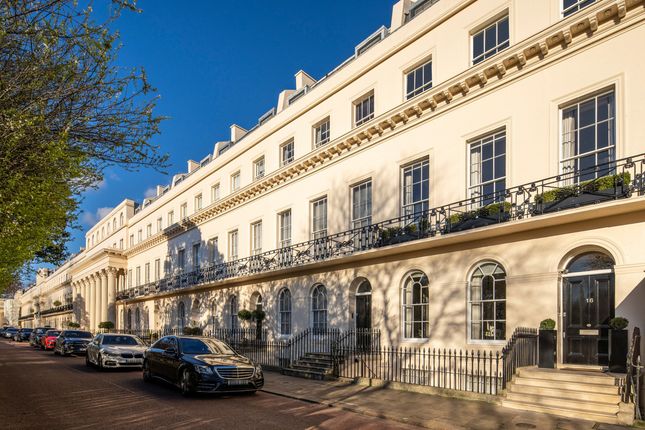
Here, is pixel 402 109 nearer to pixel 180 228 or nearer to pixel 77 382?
pixel 77 382

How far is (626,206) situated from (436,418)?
19.9ft

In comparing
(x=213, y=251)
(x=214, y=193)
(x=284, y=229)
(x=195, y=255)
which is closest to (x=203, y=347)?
Answer: (x=284, y=229)

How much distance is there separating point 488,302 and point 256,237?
15658mm

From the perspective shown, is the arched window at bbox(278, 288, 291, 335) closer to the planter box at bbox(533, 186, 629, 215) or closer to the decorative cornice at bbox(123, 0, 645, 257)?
the decorative cornice at bbox(123, 0, 645, 257)

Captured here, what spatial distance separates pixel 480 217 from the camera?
14.5 metres

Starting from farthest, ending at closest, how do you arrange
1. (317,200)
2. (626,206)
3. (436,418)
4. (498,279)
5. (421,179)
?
(317,200), (421,179), (498,279), (626,206), (436,418)

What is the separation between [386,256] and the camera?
18.2m

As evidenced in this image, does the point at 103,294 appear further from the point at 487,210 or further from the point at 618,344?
the point at 618,344

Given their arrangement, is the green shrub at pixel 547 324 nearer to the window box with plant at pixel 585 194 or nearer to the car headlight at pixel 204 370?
the window box with plant at pixel 585 194

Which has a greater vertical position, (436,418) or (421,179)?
(421,179)

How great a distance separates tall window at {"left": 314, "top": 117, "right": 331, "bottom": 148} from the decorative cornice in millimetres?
946

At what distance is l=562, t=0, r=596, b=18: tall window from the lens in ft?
44.2

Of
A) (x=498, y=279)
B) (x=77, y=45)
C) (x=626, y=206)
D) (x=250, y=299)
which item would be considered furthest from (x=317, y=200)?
(x=77, y=45)

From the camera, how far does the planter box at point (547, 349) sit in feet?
39.5
